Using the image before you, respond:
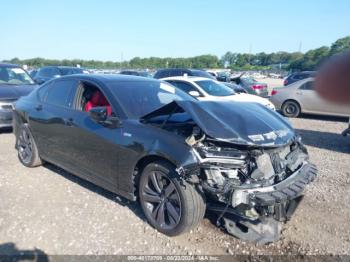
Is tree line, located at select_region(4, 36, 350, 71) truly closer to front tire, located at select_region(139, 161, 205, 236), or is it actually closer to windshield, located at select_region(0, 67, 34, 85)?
windshield, located at select_region(0, 67, 34, 85)

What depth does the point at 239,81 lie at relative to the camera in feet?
62.1

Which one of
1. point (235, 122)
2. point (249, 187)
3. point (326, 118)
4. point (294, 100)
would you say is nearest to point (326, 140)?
point (294, 100)

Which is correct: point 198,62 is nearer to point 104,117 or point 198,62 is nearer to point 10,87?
point 10,87

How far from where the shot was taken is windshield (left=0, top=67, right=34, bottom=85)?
29.0ft

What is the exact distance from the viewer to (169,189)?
343 cm

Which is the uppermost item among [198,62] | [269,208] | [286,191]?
[286,191]

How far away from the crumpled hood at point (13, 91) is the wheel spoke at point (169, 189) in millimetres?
5981

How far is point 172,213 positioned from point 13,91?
21.0ft

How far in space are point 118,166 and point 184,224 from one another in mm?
1066

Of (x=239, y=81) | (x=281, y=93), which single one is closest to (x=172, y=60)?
(x=239, y=81)

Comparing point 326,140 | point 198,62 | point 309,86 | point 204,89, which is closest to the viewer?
point 309,86

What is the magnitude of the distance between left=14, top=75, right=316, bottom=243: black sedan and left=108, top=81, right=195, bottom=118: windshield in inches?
0.6

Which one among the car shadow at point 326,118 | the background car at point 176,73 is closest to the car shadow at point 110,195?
the car shadow at point 326,118

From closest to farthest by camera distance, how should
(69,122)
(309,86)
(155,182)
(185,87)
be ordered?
(309,86), (155,182), (69,122), (185,87)
